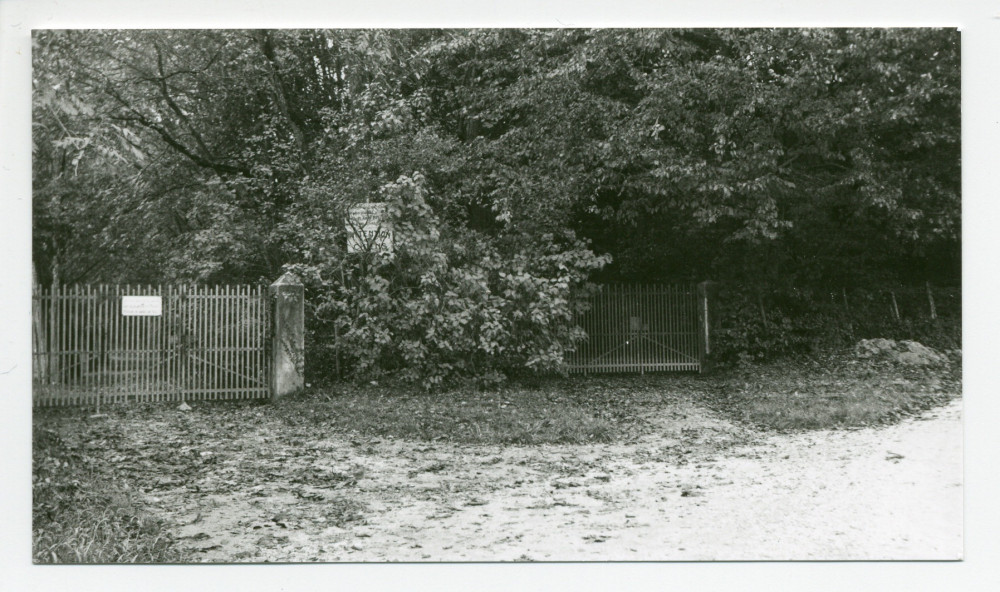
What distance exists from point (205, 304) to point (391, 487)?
111 inches

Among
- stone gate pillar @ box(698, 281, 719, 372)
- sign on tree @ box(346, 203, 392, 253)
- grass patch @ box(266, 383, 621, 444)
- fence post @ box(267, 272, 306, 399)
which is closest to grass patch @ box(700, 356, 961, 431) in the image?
stone gate pillar @ box(698, 281, 719, 372)

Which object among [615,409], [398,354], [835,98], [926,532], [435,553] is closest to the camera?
[435,553]

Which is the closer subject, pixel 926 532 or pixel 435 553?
pixel 435 553

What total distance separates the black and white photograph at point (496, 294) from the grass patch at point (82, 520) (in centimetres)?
2

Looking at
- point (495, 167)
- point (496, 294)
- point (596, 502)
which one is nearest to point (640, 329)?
point (496, 294)

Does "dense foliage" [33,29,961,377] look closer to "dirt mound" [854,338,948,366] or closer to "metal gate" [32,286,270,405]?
"metal gate" [32,286,270,405]

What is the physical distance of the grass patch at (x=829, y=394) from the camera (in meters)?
6.07

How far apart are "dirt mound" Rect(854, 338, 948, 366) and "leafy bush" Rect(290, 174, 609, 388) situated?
2.59m

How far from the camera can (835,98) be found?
659 centimetres

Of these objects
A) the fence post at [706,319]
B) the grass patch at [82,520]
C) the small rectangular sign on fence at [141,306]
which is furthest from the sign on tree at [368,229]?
the fence post at [706,319]

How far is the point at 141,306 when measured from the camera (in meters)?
6.51

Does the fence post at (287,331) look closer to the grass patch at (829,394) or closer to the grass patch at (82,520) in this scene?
the grass patch at (82,520)

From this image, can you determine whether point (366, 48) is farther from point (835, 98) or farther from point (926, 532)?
point (926, 532)

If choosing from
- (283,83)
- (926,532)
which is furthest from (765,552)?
(283,83)
